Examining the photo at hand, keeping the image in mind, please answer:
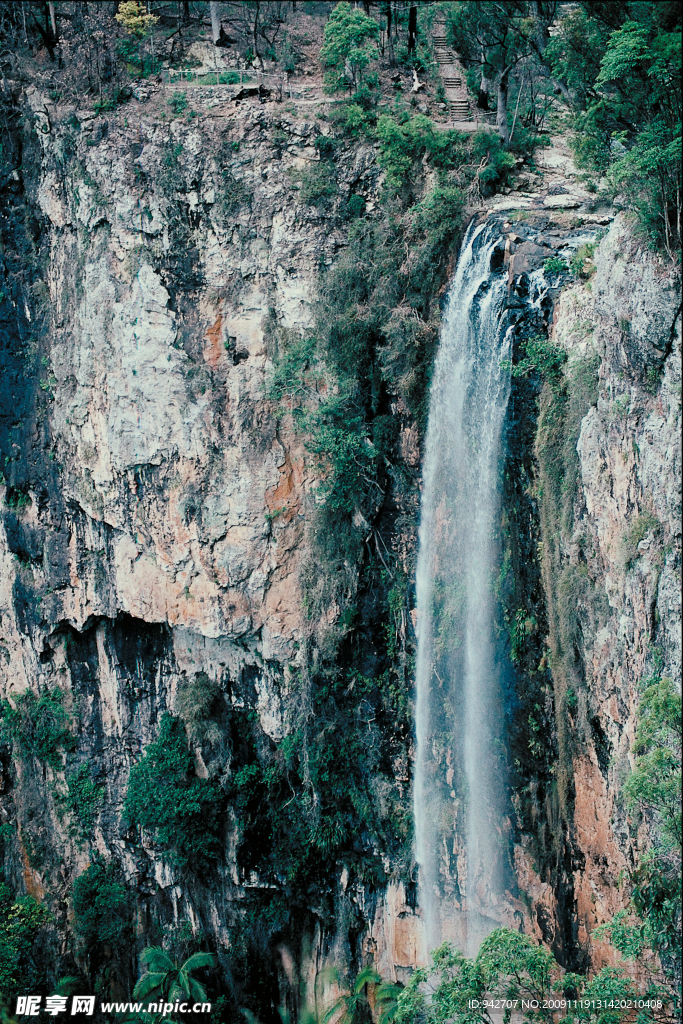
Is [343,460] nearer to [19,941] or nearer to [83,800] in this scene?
[83,800]

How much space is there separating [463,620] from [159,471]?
5015 mm

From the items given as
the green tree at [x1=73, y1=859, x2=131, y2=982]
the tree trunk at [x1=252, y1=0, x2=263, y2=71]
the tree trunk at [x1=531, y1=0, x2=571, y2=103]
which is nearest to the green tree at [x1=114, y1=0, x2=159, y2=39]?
the tree trunk at [x1=252, y1=0, x2=263, y2=71]

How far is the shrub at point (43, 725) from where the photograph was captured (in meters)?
13.3

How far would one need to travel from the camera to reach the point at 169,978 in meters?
12.1

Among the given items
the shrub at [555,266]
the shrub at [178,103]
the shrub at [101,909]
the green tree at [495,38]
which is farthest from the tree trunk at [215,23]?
the shrub at [101,909]

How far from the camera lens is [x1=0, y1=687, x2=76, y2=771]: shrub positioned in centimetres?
1333

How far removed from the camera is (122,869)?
43.3 ft

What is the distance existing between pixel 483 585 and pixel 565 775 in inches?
87.0

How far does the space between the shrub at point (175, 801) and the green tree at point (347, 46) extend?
9726mm

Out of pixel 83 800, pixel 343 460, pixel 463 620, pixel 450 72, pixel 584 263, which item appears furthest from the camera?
pixel 83 800

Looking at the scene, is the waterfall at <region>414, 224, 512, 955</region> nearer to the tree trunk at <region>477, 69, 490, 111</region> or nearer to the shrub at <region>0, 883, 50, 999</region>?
the tree trunk at <region>477, 69, 490, 111</region>

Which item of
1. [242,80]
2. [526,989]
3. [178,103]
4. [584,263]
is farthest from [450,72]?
[526,989]

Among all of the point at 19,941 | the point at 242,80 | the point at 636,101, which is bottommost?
the point at 19,941

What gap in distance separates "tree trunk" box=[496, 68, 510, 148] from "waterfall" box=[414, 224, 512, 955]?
207 centimetres
